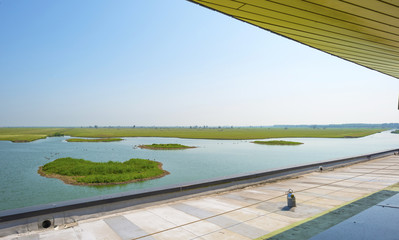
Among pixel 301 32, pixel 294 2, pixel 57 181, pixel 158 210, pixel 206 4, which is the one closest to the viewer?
pixel 294 2

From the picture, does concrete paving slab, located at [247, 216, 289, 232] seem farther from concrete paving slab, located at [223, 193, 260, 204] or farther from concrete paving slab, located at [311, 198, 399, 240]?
concrete paving slab, located at [223, 193, 260, 204]

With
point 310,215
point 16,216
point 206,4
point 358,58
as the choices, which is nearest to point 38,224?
point 16,216

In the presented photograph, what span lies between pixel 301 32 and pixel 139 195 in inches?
254

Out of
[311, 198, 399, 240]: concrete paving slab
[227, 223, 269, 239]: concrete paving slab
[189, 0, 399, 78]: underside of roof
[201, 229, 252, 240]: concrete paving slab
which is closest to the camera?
[189, 0, 399, 78]: underside of roof

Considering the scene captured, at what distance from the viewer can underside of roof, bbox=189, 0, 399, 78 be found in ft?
14.1

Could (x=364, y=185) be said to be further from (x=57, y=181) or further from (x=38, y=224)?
(x=57, y=181)

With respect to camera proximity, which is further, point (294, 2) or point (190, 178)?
point (190, 178)

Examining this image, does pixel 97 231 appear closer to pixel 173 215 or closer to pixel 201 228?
pixel 173 215

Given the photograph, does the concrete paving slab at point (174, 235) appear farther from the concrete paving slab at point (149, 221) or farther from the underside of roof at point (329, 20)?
the underside of roof at point (329, 20)

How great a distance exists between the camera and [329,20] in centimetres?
506

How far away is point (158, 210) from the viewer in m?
7.73

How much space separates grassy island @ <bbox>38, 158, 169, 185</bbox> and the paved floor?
63.1 ft

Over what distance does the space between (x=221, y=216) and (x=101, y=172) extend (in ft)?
82.4

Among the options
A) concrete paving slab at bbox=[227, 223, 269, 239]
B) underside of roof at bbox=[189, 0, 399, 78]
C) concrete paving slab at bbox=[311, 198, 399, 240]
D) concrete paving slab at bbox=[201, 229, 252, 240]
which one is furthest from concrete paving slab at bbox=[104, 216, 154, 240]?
underside of roof at bbox=[189, 0, 399, 78]
